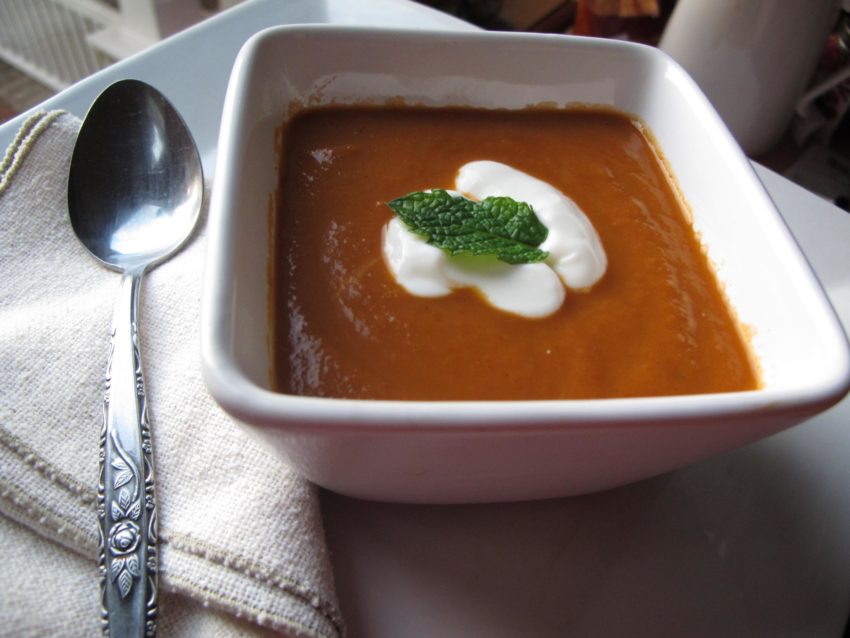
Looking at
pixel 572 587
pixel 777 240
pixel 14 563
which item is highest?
pixel 777 240

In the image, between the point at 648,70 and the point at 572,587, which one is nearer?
the point at 572,587

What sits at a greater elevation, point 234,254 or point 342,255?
point 234,254

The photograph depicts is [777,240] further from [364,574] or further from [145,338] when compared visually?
[145,338]

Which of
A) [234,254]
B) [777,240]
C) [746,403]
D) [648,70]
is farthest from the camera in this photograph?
[648,70]

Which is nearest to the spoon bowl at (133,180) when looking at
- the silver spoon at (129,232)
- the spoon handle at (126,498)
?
the silver spoon at (129,232)

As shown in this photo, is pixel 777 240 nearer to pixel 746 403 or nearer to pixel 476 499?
pixel 746 403

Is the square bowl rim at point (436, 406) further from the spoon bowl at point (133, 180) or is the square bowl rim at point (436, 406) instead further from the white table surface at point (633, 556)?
the spoon bowl at point (133, 180)

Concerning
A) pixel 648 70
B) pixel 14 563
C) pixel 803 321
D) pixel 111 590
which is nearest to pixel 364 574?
pixel 111 590

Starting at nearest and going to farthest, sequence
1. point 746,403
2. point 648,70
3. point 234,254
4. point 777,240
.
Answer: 1. point 746,403
2. point 234,254
3. point 777,240
4. point 648,70

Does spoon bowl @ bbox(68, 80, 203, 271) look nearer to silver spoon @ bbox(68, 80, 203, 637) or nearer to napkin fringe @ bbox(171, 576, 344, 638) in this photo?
silver spoon @ bbox(68, 80, 203, 637)
